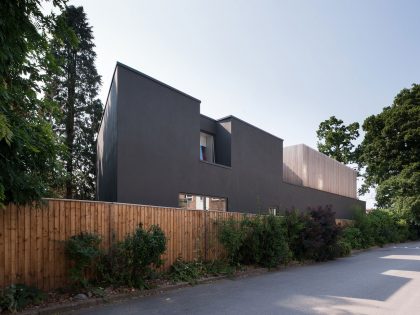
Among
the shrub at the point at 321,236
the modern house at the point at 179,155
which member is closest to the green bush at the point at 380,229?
the modern house at the point at 179,155

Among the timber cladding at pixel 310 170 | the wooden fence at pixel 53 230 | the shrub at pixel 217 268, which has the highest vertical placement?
the timber cladding at pixel 310 170

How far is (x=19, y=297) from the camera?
631cm

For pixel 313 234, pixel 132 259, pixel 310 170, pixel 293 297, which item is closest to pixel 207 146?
pixel 313 234

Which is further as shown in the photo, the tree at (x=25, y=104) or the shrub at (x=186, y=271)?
the shrub at (x=186, y=271)

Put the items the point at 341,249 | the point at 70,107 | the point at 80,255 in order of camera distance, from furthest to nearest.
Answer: the point at 70,107, the point at 341,249, the point at 80,255

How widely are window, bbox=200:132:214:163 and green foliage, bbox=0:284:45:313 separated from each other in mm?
10782

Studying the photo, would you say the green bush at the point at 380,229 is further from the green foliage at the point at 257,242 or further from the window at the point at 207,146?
the window at the point at 207,146

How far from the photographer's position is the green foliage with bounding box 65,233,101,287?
7.25m

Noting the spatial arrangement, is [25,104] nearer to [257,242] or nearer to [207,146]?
[257,242]

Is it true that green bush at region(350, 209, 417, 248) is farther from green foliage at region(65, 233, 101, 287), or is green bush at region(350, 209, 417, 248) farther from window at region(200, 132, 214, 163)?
green foliage at region(65, 233, 101, 287)

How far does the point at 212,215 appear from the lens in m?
11.5

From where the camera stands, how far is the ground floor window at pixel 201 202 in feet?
45.8

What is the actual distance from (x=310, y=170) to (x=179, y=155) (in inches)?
545

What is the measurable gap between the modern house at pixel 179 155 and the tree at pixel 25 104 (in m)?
5.10
